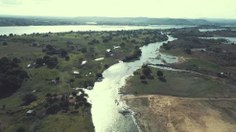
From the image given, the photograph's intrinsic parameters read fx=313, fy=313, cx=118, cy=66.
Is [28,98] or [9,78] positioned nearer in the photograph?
[28,98]

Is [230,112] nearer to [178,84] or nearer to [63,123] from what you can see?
[178,84]

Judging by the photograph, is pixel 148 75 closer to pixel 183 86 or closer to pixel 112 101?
pixel 183 86

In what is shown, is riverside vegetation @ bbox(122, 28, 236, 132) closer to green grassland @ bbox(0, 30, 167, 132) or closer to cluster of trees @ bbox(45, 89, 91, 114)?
cluster of trees @ bbox(45, 89, 91, 114)

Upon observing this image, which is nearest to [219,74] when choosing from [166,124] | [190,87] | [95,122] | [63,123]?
[190,87]

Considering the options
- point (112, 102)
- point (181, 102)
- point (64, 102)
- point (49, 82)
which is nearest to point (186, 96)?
point (181, 102)

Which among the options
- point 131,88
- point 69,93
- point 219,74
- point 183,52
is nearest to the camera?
point 69,93

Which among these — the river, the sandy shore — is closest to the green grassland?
the river
